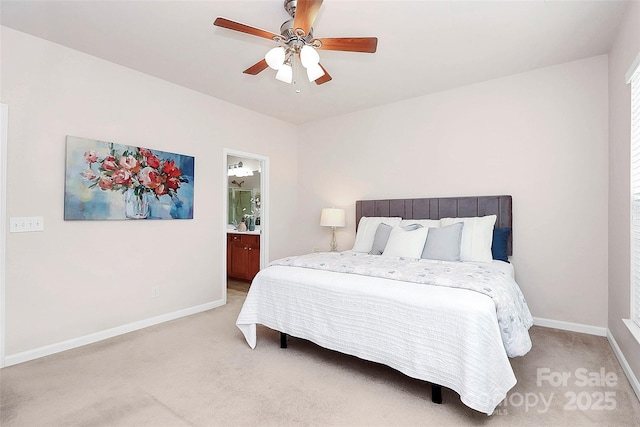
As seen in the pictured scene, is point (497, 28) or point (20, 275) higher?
point (497, 28)

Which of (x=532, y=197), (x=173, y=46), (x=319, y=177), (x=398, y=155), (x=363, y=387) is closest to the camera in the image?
(x=363, y=387)

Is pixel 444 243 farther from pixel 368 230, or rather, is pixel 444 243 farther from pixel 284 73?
pixel 284 73

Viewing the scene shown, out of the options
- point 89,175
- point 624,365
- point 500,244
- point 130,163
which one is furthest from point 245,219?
point 624,365

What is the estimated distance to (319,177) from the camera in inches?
199

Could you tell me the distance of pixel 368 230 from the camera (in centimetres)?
400

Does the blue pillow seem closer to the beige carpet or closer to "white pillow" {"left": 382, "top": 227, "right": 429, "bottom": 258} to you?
"white pillow" {"left": 382, "top": 227, "right": 429, "bottom": 258}

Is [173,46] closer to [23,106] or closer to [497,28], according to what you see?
[23,106]

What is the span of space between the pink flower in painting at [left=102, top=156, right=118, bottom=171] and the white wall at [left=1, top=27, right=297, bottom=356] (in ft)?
0.67

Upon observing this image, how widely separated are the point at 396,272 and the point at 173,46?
8.70ft

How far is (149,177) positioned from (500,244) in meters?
3.62

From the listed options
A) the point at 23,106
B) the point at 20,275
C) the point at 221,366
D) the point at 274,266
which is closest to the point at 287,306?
the point at 274,266

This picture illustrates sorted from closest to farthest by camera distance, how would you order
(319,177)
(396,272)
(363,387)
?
(363,387) < (396,272) < (319,177)

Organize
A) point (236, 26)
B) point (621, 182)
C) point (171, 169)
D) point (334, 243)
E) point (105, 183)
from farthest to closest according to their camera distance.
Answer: point (334, 243) → point (171, 169) → point (105, 183) → point (621, 182) → point (236, 26)

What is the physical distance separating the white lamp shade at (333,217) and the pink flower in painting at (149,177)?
82.3 inches
